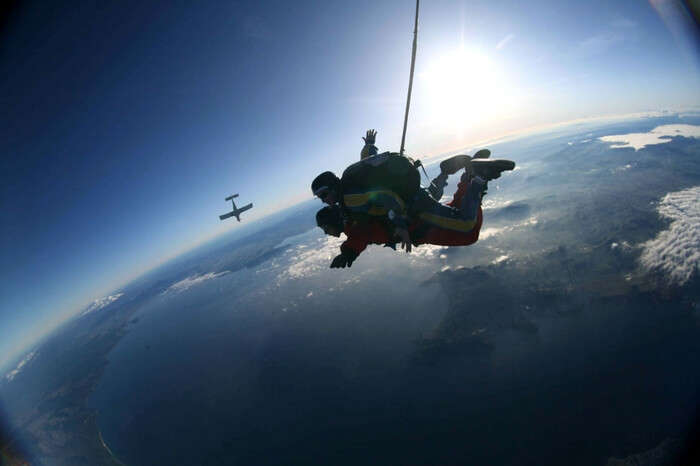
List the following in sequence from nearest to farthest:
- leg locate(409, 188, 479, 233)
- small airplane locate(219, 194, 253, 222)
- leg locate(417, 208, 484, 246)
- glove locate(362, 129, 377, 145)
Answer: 1. leg locate(409, 188, 479, 233)
2. leg locate(417, 208, 484, 246)
3. glove locate(362, 129, 377, 145)
4. small airplane locate(219, 194, 253, 222)

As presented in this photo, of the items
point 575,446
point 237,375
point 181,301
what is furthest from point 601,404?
point 181,301

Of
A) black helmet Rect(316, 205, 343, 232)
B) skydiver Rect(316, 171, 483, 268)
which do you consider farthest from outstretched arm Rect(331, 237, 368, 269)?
black helmet Rect(316, 205, 343, 232)

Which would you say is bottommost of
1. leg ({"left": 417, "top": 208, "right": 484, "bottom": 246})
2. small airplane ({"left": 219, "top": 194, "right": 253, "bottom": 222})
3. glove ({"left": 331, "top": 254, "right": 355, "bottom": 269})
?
leg ({"left": 417, "top": 208, "right": 484, "bottom": 246})

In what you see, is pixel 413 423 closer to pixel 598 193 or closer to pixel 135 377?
pixel 135 377

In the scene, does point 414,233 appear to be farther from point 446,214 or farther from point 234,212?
point 234,212

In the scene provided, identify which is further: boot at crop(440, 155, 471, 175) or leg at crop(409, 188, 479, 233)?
boot at crop(440, 155, 471, 175)

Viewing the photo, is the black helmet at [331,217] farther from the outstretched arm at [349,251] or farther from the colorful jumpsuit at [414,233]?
the outstretched arm at [349,251]

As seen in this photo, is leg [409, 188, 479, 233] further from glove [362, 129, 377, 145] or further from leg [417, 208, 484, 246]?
glove [362, 129, 377, 145]
